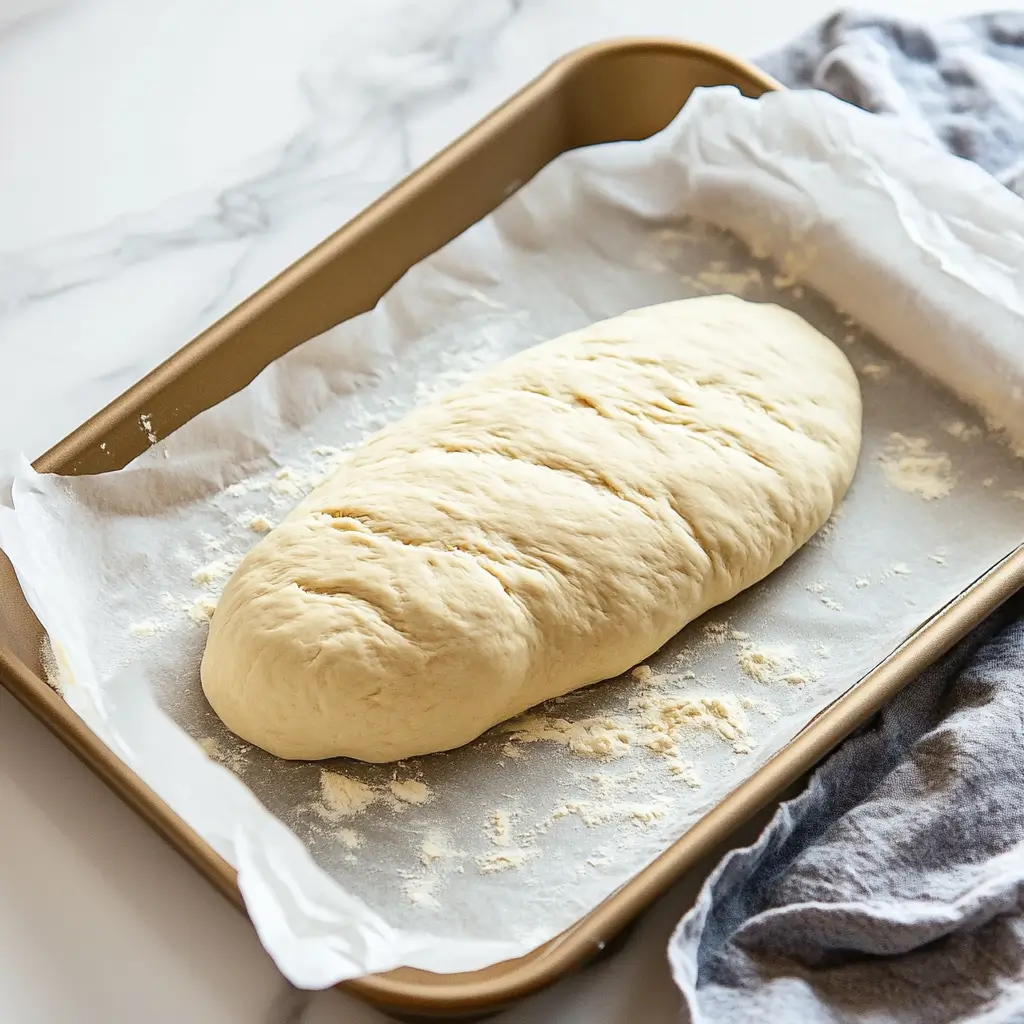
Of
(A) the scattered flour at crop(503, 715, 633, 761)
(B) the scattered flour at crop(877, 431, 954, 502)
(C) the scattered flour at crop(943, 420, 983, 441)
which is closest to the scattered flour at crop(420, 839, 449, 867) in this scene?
(A) the scattered flour at crop(503, 715, 633, 761)

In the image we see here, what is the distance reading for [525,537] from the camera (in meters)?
1.27

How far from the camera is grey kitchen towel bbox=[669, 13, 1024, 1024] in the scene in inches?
42.2

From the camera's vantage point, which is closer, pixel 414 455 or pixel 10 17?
pixel 414 455

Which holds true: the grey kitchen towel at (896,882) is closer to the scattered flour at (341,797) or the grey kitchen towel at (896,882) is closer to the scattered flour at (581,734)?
the scattered flour at (581,734)

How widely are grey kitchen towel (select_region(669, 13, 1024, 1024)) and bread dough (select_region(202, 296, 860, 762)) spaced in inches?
8.4

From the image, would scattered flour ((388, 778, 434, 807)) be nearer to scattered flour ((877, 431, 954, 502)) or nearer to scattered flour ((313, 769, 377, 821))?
scattered flour ((313, 769, 377, 821))

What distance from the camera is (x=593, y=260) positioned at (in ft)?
5.53

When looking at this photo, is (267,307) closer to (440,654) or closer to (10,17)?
(440,654)

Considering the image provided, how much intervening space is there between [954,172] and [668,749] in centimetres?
77

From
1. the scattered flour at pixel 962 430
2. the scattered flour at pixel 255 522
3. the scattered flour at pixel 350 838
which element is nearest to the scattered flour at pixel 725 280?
the scattered flour at pixel 962 430

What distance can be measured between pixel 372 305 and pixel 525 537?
0.46 meters

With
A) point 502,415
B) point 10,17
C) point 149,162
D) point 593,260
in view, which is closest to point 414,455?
point 502,415

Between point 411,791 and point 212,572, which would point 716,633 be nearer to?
point 411,791

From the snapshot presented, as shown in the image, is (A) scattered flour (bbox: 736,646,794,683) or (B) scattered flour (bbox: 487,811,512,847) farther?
(A) scattered flour (bbox: 736,646,794,683)
